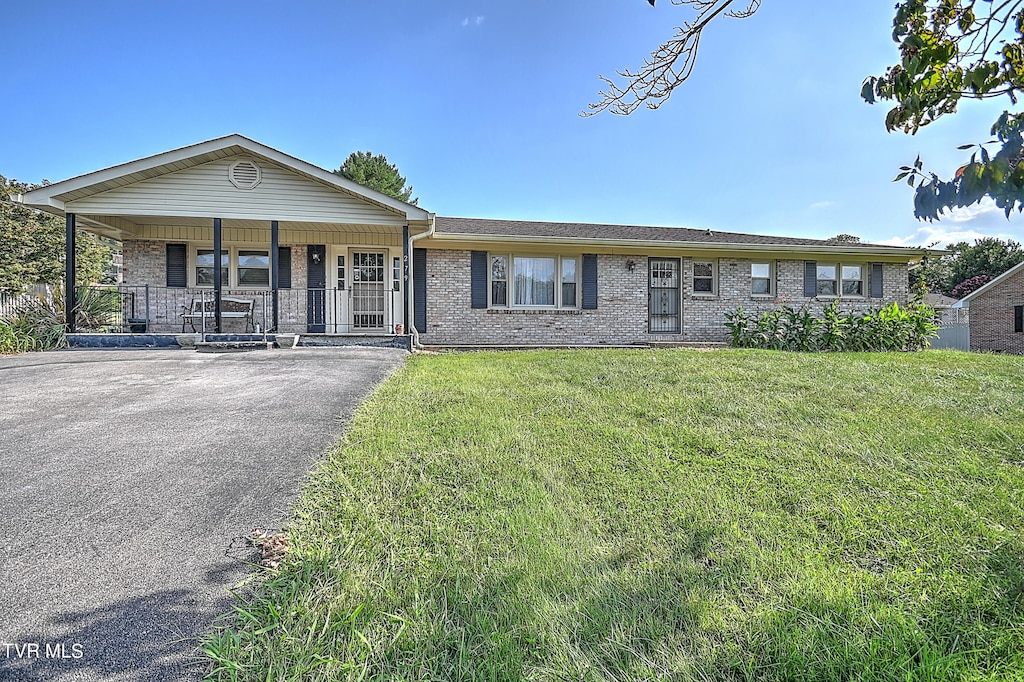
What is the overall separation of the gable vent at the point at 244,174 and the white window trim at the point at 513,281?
17.3 feet

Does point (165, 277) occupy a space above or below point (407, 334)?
above

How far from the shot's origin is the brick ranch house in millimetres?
9258

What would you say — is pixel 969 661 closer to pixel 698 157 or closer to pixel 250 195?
pixel 698 157

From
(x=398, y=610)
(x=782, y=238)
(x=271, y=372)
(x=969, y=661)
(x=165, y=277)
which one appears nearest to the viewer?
(x=969, y=661)

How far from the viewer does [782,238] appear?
14047 millimetres

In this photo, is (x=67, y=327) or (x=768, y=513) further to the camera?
(x=67, y=327)

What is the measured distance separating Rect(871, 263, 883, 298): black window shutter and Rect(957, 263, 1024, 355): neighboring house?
39.9ft

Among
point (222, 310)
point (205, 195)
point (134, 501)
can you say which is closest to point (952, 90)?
point (134, 501)

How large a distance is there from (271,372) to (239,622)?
4.94 meters

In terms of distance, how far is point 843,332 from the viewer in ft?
35.0

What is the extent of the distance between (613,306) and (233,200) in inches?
352

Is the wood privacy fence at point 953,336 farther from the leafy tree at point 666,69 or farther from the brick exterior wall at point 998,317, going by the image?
the leafy tree at point 666,69

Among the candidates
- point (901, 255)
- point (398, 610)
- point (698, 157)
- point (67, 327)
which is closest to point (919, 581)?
point (398, 610)

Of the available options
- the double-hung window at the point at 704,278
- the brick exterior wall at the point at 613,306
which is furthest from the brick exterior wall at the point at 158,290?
the double-hung window at the point at 704,278
